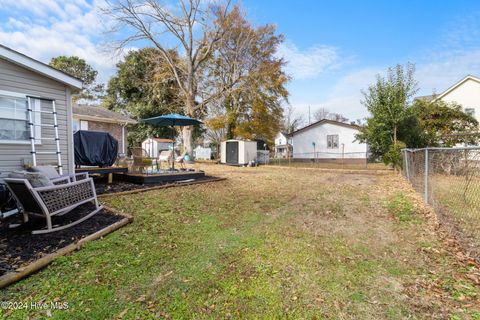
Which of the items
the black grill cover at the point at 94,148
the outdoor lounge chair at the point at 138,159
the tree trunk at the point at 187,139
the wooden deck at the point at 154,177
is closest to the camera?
the black grill cover at the point at 94,148

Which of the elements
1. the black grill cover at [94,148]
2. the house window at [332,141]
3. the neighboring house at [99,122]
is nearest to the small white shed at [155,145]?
the neighboring house at [99,122]

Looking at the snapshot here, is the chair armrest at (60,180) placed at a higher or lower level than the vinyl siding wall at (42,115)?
lower

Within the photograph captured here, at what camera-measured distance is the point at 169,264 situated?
2.71 m

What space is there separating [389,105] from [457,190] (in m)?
6.87

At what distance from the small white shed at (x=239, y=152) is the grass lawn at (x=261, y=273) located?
12851 mm

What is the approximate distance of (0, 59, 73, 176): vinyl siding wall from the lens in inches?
195

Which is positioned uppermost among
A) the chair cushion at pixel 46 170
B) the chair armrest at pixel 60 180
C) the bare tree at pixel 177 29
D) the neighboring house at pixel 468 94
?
the bare tree at pixel 177 29

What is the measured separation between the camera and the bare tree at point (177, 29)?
15.4 meters

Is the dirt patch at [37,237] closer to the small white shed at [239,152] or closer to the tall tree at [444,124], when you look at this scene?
the small white shed at [239,152]

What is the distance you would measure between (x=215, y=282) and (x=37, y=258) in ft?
6.76

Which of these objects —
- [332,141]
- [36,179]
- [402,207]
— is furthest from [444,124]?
[36,179]

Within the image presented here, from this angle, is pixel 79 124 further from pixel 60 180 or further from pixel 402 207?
pixel 402 207

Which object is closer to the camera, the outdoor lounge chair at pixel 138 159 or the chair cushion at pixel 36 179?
the chair cushion at pixel 36 179

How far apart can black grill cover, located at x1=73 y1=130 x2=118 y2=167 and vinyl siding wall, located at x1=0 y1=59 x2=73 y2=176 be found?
0.63 meters
